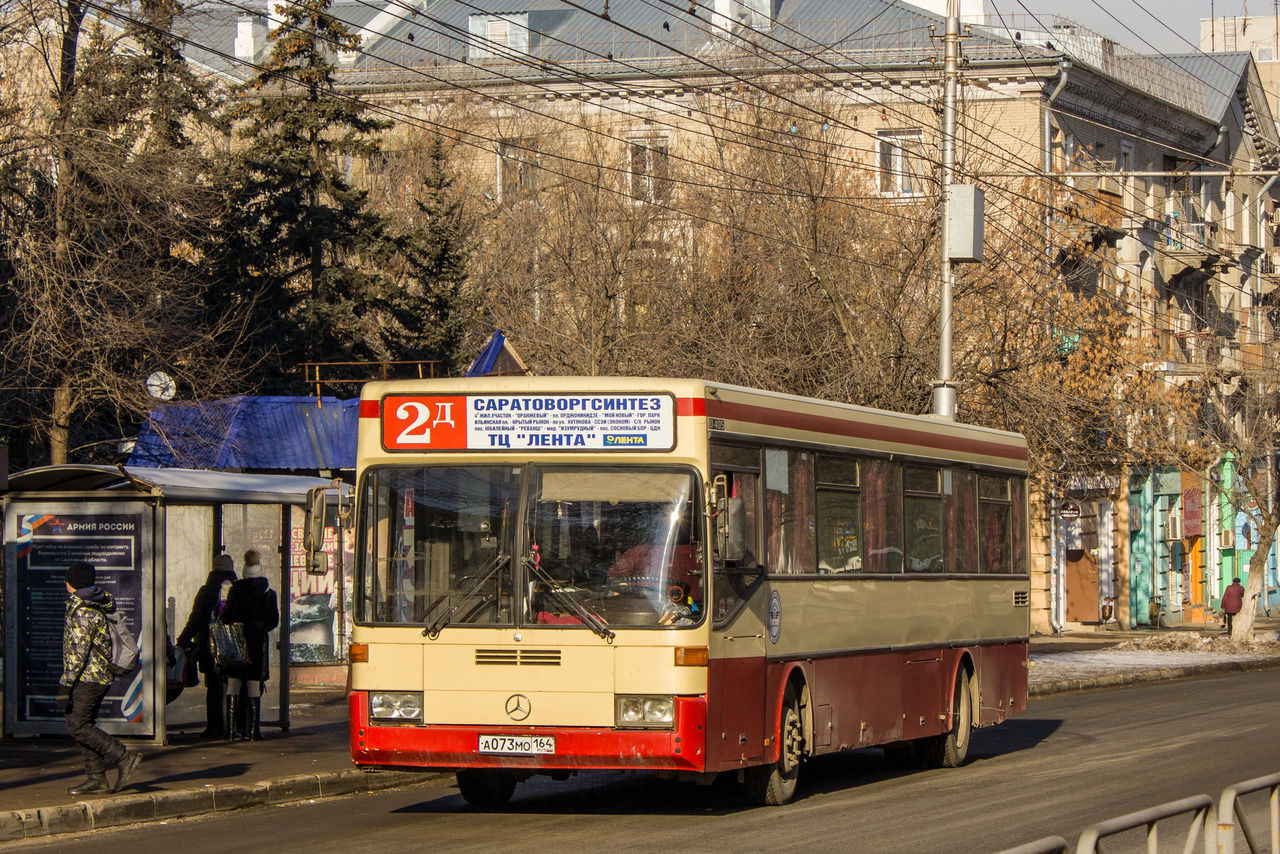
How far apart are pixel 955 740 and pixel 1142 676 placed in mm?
14409

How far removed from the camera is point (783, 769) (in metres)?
12.2

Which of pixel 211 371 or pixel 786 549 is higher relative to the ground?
pixel 211 371

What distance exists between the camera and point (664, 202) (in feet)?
111

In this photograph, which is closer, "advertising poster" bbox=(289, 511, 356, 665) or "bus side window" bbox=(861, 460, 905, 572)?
"bus side window" bbox=(861, 460, 905, 572)

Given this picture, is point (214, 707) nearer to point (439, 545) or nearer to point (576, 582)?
→ point (439, 545)

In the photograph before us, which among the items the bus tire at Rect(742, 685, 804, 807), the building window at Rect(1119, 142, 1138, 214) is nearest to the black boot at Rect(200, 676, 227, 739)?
the bus tire at Rect(742, 685, 804, 807)

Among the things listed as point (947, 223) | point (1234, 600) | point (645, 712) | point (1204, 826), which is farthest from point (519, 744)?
point (1234, 600)

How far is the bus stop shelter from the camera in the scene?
49.6 ft

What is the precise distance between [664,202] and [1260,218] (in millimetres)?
31029

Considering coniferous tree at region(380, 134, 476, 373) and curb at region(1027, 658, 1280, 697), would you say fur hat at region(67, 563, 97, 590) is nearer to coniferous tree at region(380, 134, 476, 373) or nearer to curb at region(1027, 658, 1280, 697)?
curb at region(1027, 658, 1280, 697)

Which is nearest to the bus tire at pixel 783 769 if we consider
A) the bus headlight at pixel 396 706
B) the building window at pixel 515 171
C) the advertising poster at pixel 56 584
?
the bus headlight at pixel 396 706

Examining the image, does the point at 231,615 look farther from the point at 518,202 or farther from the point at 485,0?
the point at 485,0

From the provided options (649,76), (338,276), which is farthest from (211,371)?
(649,76)

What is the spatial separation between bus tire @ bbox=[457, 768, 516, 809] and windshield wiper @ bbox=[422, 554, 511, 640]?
5.47 ft
